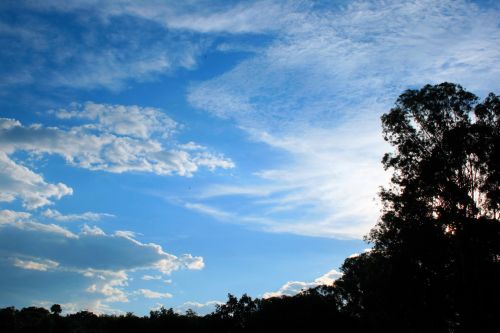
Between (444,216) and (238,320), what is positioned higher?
(444,216)

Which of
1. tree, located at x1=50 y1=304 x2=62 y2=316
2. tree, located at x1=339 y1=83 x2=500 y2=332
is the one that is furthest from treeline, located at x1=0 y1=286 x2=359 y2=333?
tree, located at x1=339 y1=83 x2=500 y2=332

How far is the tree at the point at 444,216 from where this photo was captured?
1072 inches

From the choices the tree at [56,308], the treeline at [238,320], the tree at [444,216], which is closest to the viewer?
the tree at [444,216]

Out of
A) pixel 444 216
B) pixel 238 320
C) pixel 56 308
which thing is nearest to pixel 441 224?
pixel 444 216

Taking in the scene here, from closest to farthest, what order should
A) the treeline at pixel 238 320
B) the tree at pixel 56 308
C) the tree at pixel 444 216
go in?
1. the tree at pixel 444 216
2. the treeline at pixel 238 320
3. the tree at pixel 56 308

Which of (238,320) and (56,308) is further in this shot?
(56,308)

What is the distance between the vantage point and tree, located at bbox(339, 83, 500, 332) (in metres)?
27.2

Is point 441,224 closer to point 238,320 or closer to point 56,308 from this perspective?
point 238,320

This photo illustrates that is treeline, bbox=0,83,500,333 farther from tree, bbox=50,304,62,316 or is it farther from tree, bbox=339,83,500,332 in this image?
tree, bbox=50,304,62,316

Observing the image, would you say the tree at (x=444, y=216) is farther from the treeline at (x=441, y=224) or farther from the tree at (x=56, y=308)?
the tree at (x=56, y=308)

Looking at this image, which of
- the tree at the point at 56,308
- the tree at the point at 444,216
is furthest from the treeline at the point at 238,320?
the tree at the point at 444,216

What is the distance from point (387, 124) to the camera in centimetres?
3108

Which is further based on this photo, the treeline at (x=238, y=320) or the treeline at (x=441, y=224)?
the treeline at (x=238, y=320)

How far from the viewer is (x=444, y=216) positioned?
28.3 meters
